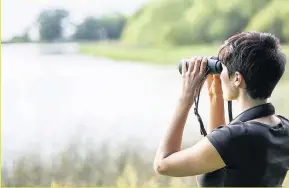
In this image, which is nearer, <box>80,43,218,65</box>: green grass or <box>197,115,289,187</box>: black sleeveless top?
<box>197,115,289,187</box>: black sleeveless top

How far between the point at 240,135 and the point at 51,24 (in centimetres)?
105

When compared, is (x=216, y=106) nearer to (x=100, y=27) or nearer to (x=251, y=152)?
(x=251, y=152)

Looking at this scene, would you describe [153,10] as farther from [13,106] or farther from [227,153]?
[227,153]

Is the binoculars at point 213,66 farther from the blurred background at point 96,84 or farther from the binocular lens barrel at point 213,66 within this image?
the blurred background at point 96,84

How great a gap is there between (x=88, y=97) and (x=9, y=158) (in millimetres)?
358

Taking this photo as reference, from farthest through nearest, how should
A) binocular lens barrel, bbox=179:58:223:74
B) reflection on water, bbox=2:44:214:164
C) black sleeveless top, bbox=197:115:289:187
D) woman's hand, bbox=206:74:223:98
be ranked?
reflection on water, bbox=2:44:214:164, woman's hand, bbox=206:74:223:98, binocular lens barrel, bbox=179:58:223:74, black sleeveless top, bbox=197:115:289:187

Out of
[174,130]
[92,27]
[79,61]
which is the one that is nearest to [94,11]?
[92,27]

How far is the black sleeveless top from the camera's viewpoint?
1.09 metres

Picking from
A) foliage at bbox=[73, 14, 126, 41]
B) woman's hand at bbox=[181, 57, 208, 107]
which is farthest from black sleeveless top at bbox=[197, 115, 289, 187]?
foliage at bbox=[73, 14, 126, 41]

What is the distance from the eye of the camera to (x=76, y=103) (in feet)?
6.19

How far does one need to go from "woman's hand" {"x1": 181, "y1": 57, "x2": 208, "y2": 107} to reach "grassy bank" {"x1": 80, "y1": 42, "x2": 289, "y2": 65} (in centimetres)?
75

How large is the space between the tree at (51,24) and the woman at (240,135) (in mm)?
827

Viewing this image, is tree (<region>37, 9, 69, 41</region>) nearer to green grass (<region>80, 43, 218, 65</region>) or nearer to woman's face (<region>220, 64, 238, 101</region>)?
green grass (<region>80, 43, 218, 65</region>)

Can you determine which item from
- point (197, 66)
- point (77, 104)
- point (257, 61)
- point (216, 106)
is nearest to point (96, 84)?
point (77, 104)
